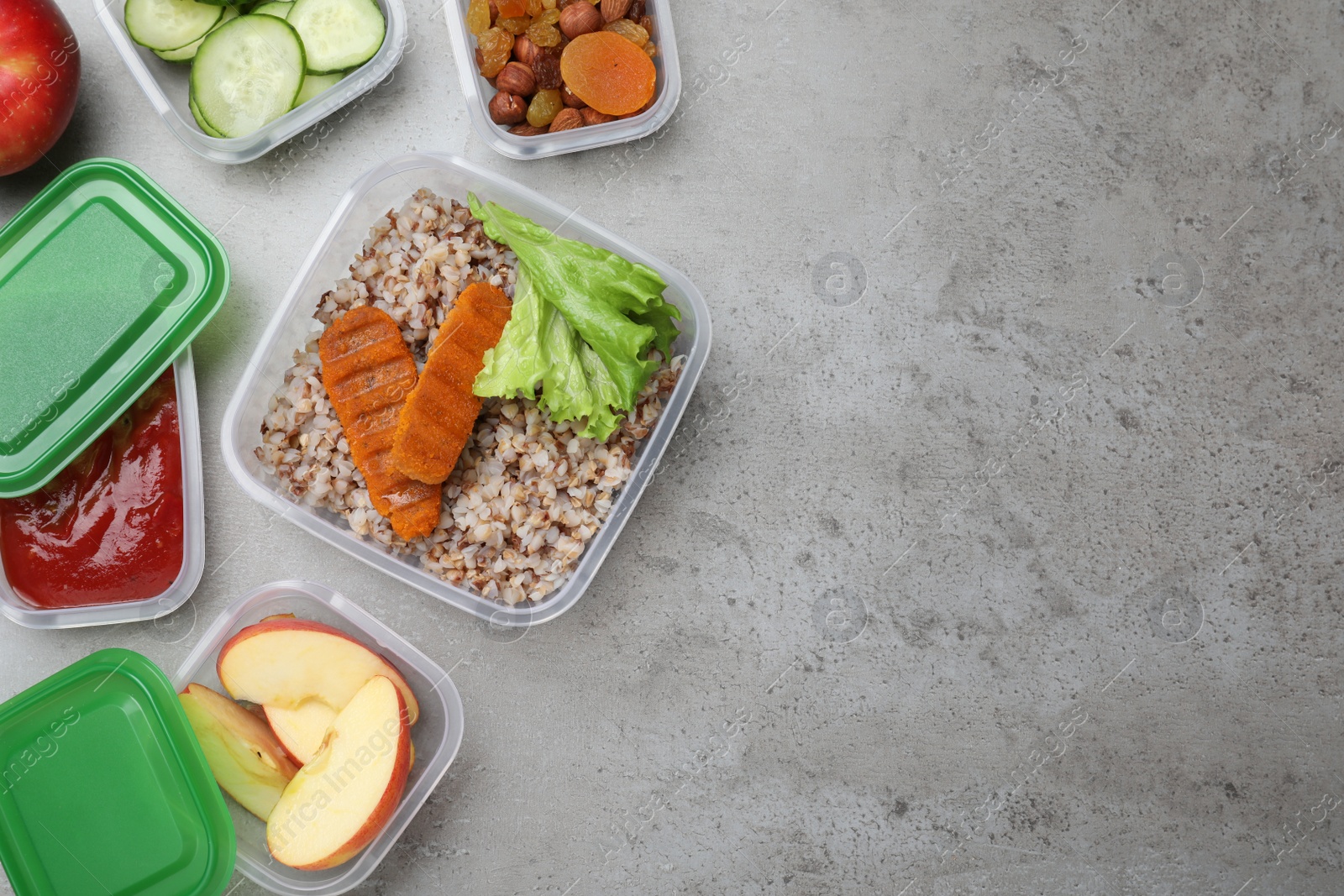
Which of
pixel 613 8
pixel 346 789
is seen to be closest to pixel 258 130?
pixel 613 8

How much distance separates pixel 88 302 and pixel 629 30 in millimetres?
1235

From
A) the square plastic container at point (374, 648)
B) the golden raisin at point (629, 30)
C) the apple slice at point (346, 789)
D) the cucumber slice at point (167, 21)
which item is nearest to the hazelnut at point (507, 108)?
the golden raisin at point (629, 30)

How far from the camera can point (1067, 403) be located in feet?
6.24

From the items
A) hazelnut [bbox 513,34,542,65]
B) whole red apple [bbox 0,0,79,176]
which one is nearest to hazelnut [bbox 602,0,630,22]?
hazelnut [bbox 513,34,542,65]

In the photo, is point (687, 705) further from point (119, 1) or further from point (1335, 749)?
point (119, 1)

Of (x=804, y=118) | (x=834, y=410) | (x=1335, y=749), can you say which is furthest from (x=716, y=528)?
(x=1335, y=749)

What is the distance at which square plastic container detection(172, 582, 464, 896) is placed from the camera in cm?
166

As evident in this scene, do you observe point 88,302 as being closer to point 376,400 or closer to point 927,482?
point 376,400

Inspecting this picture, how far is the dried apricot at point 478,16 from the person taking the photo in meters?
1.75

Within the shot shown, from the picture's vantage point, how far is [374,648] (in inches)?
68.6

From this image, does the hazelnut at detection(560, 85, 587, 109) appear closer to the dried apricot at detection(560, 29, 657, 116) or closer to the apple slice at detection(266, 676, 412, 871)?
the dried apricot at detection(560, 29, 657, 116)

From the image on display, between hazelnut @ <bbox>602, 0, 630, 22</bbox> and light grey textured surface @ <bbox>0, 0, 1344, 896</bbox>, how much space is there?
220 millimetres

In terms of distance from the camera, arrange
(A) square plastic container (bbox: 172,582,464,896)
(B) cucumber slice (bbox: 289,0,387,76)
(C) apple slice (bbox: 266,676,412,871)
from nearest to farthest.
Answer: (C) apple slice (bbox: 266,676,412,871) < (A) square plastic container (bbox: 172,582,464,896) < (B) cucumber slice (bbox: 289,0,387,76)

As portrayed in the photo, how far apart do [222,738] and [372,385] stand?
0.75 metres
